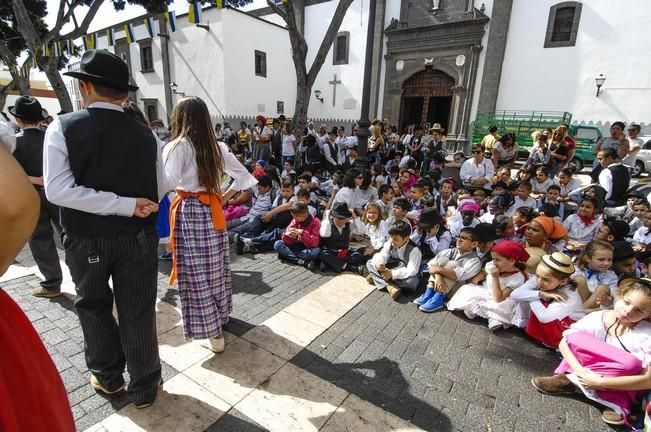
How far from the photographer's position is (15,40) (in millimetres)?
15688

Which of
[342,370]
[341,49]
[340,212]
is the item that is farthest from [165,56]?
[342,370]

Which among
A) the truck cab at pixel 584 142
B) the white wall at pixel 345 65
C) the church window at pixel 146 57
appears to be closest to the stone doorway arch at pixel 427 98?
the white wall at pixel 345 65

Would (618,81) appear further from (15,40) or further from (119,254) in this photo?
(15,40)

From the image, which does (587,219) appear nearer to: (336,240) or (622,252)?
(622,252)

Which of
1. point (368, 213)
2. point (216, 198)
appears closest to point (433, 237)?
point (368, 213)

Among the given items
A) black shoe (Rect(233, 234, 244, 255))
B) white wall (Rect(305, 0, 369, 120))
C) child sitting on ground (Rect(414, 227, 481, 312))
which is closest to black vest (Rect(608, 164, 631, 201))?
child sitting on ground (Rect(414, 227, 481, 312))

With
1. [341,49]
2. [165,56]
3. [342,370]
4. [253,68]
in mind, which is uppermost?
[341,49]

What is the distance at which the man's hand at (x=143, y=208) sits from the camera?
1760 mm

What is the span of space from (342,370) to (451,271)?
158 cm

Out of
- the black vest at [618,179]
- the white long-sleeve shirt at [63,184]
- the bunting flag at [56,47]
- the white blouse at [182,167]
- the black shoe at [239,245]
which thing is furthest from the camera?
the bunting flag at [56,47]

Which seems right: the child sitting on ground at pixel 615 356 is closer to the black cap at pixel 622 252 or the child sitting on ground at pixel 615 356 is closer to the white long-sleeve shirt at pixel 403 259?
the black cap at pixel 622 252

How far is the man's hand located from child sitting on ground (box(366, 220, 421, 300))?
2.53 metres

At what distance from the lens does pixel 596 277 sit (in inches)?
121

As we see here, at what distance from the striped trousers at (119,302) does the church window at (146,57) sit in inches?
889
